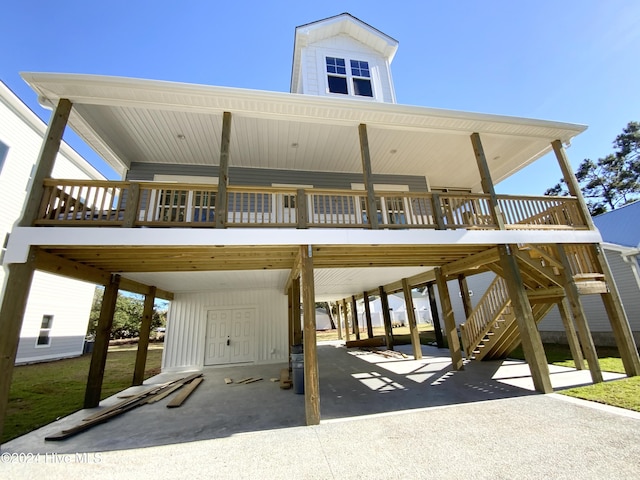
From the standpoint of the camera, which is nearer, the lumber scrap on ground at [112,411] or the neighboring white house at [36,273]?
the lumber scrap on ground at [112,411]

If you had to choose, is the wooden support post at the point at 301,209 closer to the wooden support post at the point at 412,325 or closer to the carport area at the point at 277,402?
the carport area at the point at 277,402

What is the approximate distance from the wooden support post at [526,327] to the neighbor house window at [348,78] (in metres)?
7.65

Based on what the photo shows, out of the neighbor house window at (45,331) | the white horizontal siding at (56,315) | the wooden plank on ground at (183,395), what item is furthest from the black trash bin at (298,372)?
the neighbor house window at (45,331)

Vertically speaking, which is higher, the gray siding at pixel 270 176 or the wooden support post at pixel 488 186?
the gray siding at pixel 270 176

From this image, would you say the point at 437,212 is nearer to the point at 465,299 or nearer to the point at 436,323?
the point at 465,299

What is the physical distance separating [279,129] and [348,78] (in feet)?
15.3

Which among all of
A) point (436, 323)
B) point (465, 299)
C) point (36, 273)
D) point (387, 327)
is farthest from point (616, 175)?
A: point (36, 273)

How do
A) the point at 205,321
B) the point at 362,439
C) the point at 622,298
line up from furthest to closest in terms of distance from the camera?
the point at 205,321, the point at 622,298, the point at 362,439

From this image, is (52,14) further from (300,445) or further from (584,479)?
(584,479)

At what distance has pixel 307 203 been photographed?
23.4 ft

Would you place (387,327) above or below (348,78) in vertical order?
below

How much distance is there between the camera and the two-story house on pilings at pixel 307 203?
5129 millimetres

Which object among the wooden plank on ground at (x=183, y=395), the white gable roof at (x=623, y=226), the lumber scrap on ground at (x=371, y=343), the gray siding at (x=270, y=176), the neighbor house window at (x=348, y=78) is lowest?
the wooden plank on ground at (x=183, y=395)

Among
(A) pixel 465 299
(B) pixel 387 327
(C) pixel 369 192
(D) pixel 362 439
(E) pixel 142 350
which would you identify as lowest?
(D) pixel 362 439
